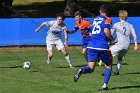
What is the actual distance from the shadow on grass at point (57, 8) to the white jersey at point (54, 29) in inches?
975

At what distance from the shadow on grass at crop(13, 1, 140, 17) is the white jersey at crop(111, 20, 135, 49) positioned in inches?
1082

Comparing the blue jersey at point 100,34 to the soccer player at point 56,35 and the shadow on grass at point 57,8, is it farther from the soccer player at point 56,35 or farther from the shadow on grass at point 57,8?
the shadow on grass at point 57,8

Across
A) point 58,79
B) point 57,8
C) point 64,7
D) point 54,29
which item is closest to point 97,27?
point 58,79

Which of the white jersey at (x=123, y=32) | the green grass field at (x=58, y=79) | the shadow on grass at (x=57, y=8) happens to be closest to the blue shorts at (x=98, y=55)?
the green grass field at (x=58, y=79)

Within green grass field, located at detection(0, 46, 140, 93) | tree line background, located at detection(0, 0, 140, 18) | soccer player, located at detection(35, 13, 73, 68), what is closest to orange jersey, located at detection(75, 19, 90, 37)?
soccer player, located at detection(35, 13, 73, 68)

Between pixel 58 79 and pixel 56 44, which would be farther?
pixel 56 44

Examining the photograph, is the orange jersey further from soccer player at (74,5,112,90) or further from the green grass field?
soccer player at (74,5,112,90)

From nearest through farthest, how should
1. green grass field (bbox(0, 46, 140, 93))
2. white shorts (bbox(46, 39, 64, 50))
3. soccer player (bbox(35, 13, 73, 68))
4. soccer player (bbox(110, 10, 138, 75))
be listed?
1. green grass field (bbox(0, 46, 140, 93))
2. soccer player (bbox(110, 10, 138, 75))
3. soccer player (bbox(35, 13, 73, 68))
4. white shorts (bbox(46, 39, 64, 50))

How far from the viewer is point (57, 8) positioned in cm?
4866

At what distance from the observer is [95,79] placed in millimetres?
15453

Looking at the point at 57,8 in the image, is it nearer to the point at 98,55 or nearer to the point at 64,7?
the point at 64,7

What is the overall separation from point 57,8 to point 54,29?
29851 millimetres

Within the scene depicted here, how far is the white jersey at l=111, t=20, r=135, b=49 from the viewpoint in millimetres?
16203

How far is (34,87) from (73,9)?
2811 centimetres
